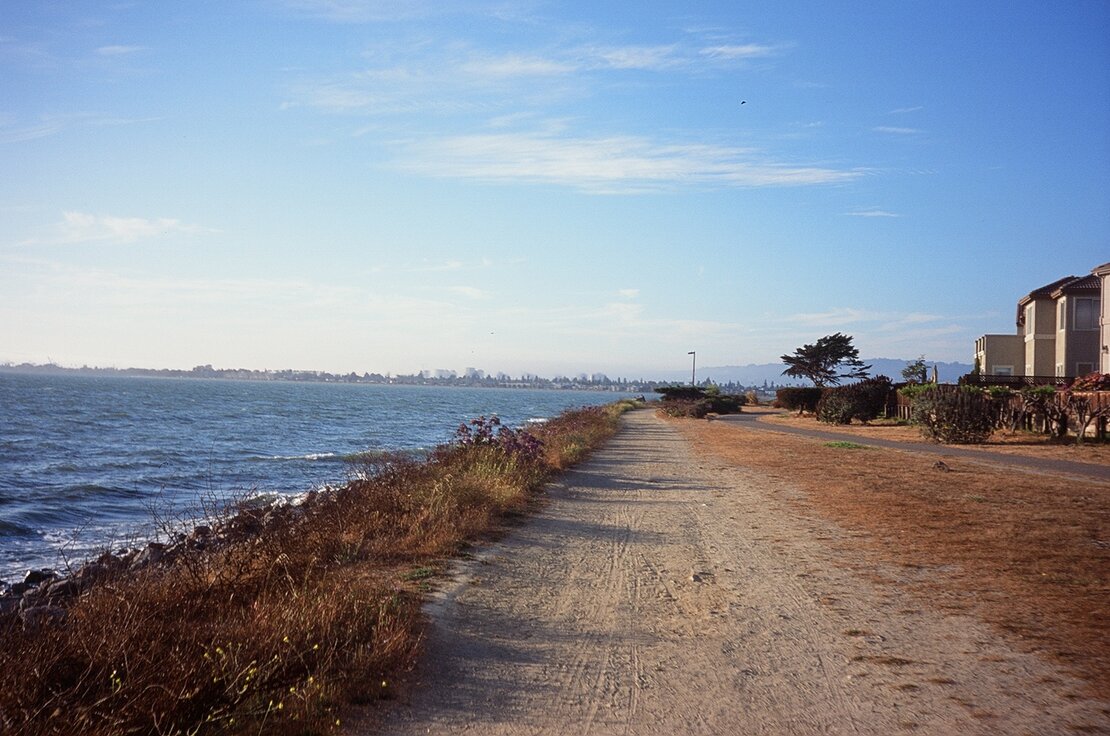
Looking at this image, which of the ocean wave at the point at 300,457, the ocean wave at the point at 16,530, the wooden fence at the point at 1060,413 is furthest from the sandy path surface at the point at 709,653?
the ocean wave at the point at 300,457

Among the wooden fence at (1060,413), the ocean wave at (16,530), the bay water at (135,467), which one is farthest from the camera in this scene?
the wooden fence at (1060,413)

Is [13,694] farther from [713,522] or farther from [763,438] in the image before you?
[763,438]

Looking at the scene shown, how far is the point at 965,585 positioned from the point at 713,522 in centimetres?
487

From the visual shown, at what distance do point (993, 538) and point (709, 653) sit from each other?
6.28 metres

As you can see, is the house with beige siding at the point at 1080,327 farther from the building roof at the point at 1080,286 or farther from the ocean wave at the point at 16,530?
the ocean wave at the point at 16,530

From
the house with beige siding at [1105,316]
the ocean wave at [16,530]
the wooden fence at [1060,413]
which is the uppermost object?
the house with beige siding at [1105,316]

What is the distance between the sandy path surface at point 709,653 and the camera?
199 inches

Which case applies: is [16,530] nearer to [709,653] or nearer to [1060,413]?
[709,653]

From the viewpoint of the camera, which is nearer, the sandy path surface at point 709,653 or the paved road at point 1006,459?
the sandy path surface at point 709,653

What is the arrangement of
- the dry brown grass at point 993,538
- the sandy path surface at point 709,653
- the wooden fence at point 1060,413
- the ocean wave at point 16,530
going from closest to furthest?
1. the sandy path surface at point 709,653
2. the dry brown grass at point 993,538
3. the ocean wave at point 16,530
4. the wooden fence at point 1060,413

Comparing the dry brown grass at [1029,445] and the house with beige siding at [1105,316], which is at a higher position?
the house with beige siding at [1105,316]

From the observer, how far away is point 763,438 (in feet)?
111

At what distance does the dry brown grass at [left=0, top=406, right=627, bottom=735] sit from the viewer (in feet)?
14.5

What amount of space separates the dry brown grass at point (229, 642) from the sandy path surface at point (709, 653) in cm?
43
